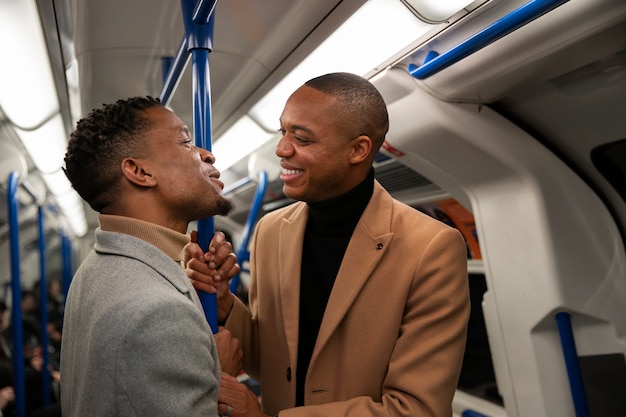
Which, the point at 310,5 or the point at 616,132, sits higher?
the point at 310,5

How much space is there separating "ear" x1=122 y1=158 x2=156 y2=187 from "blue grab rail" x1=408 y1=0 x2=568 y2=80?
1.10 metres

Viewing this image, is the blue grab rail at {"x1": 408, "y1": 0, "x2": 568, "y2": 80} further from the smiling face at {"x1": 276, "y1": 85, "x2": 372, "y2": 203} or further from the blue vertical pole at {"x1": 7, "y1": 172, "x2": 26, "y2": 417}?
the blue vertical pole at {"x1": 7, "y1": 172, "x2": 26, "y2": 417}

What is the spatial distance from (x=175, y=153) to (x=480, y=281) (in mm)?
2997

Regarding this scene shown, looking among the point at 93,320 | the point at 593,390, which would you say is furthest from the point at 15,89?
the point at 593,390

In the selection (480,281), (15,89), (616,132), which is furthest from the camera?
(480,281)

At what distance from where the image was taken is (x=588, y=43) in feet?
5.94

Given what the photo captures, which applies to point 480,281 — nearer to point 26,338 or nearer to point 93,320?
point 93,320

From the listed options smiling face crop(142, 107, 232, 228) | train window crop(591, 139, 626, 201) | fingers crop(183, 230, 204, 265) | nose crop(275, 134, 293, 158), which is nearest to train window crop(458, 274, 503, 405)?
train window crop(591, 139, 626, 201)

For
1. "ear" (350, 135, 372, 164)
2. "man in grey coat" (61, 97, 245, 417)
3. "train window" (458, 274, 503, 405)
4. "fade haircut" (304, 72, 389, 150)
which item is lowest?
"train window" (458, 274, 503, 405)

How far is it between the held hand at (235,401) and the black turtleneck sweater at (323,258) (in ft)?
0.94

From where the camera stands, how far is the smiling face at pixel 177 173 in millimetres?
1489

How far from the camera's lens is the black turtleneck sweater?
1764mm

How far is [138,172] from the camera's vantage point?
1.46 meters

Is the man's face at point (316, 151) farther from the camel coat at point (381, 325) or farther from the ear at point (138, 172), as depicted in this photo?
the ear at point (138, 172)
